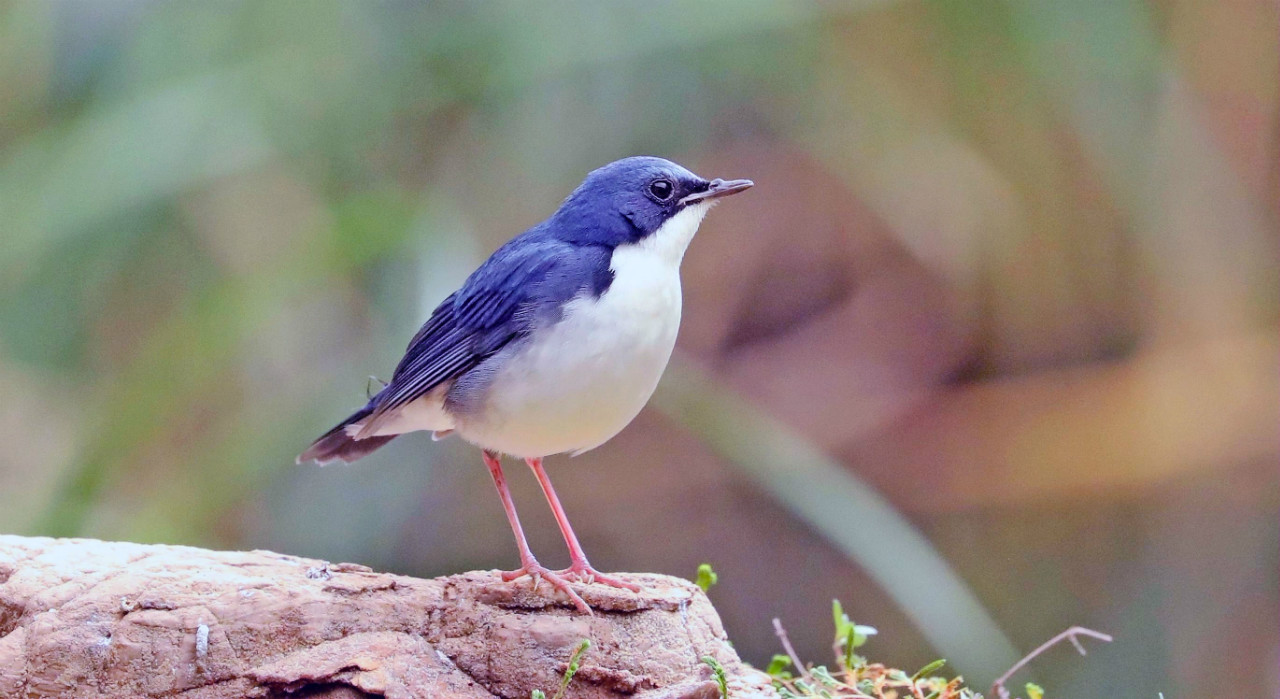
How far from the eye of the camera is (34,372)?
18.9 ft

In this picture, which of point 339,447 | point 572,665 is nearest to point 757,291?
point 339,447

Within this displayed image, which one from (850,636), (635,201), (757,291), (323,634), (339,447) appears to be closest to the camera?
(323,634)

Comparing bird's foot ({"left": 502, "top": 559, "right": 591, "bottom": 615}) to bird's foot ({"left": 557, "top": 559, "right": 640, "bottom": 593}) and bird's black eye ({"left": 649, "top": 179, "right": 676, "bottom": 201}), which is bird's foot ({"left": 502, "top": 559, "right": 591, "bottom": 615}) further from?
bird's black eye ({"left": 649, "top": 179, "right": 676, "bottom": 201})

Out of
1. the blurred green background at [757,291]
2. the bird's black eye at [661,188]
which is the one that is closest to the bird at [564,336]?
the bird's black eye at [661,188]

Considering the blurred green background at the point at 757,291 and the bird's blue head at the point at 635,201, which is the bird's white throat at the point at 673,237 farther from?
the blurred green background at the point at 757,291

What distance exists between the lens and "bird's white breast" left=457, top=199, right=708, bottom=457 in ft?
10.8

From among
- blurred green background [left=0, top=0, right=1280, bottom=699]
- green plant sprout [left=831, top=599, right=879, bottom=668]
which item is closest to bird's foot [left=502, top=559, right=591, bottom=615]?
green plant sprout [left=831, top=599, right=879, bottom=668]

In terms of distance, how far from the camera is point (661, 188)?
12.0ft

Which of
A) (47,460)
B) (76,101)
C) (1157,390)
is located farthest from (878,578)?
(76,101)

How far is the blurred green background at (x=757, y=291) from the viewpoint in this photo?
18.1ft

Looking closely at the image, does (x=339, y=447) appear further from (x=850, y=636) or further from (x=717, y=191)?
(x=850, y=636)

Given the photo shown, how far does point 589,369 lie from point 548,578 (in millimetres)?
599

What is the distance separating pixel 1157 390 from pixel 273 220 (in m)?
5.03

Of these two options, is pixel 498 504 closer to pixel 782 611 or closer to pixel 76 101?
pixel 782 611
